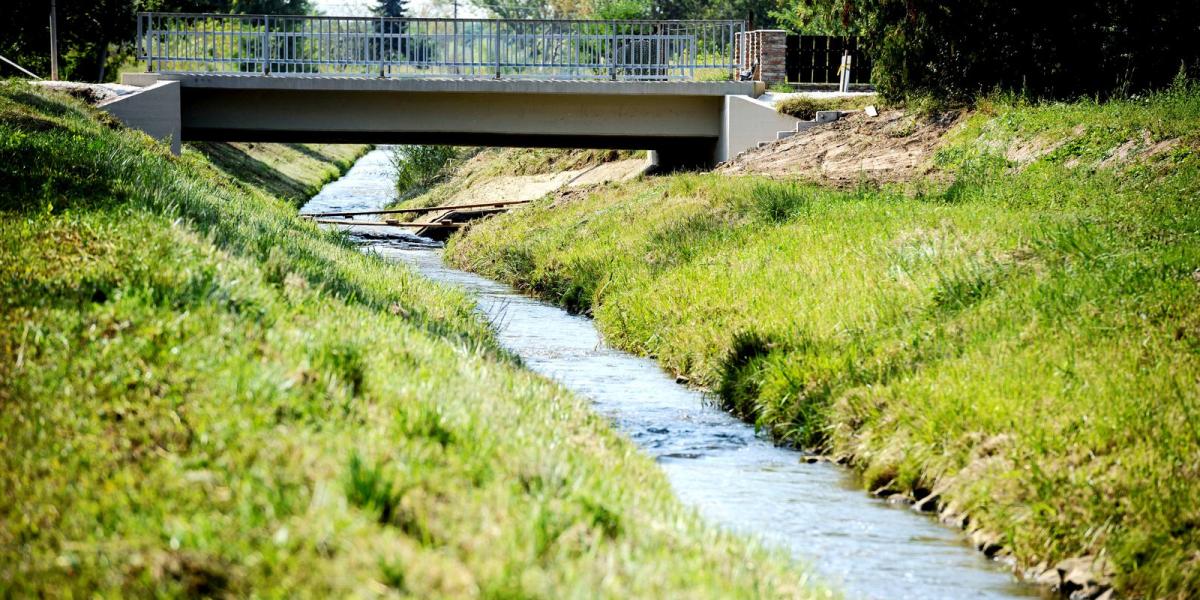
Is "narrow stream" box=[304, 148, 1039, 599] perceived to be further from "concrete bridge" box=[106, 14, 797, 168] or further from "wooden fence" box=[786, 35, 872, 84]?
"wooden fence" box=[786, 35, 872, 84]

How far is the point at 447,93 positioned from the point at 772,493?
2233 centimetres

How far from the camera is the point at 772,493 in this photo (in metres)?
8.50

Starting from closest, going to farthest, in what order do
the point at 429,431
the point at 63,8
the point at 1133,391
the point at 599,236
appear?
the point at 429,431
the point at 1133,391
the point at 599,236
the point at 63,8

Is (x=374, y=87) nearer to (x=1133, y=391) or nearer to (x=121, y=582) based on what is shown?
(x=1133, y=391)

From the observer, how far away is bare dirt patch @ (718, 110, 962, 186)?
2130cm

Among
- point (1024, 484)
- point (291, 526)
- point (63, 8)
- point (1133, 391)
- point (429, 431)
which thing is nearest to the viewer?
point (291, 526)

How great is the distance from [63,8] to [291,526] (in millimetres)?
40276

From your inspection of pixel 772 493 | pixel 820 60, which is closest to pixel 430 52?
pixel 820 60

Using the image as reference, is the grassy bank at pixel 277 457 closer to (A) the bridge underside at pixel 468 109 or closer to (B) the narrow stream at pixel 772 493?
(B) the narrow stream at pixel 772 493

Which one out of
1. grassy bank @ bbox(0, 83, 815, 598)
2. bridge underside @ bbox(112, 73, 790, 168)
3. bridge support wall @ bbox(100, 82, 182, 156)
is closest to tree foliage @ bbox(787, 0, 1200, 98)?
bridge underside @ bbox(112, 73, 790, 168)

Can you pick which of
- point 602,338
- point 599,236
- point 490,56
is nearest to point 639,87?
point 490,56

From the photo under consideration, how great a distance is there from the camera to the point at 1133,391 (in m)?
7.99

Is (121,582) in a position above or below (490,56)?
below

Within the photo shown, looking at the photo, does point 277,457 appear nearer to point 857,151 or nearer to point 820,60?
point 857,151
